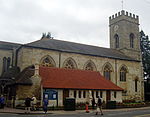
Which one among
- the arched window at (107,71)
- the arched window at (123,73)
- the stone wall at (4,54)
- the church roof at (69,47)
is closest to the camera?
the church roof at (69,47)

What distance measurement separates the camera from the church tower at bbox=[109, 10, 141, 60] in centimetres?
5016

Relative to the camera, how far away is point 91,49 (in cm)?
4425

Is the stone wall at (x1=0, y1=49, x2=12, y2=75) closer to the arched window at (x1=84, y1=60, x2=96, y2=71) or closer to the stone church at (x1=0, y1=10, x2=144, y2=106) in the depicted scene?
the stone church at (x1=0, y1=10, x2=144, y2=106)

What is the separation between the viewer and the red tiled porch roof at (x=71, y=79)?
30.3m

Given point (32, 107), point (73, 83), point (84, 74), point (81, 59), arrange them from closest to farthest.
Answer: point (32, 107) < point (73, 83) < point (84, 74) < point (81, 59)

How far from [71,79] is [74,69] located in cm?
369

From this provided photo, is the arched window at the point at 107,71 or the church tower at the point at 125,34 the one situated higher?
the church tower at the point at 125,34

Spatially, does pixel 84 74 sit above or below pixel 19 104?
above

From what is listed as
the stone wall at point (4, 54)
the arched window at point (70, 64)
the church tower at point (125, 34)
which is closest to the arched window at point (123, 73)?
the church tower at point (125, 34)

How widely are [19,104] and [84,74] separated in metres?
11.9

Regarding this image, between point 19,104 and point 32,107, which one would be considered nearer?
point 32,107

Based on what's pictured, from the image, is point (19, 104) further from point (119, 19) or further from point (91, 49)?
point (119, 19)

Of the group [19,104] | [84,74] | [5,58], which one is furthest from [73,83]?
[5,58]

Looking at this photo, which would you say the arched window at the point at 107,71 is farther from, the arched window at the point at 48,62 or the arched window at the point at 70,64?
the arched window at the point at 48,62
